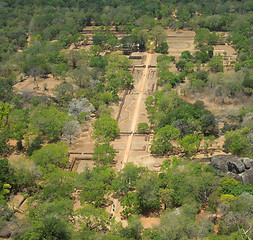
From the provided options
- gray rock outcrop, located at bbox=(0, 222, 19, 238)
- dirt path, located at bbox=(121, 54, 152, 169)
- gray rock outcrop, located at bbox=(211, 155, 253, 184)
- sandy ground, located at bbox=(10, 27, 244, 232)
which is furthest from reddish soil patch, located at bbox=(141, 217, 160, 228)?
gray rock outcrop, located at bbox=(0, 222, 19, 238)

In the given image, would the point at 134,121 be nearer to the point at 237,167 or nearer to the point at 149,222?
the point at 237,167

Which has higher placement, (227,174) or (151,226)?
(227,174)

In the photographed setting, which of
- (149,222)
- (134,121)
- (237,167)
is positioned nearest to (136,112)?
(134,121)

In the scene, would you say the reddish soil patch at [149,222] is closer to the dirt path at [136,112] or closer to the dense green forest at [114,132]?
the dense green forest at [114,132]

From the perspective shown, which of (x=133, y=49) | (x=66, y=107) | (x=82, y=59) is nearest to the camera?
(x=66, y=107)

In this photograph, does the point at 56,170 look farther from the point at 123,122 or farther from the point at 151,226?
the point at 123,122

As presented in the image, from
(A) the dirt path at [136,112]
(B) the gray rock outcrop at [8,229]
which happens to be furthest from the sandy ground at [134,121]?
(B) the gray rock outcrop at [8,229]

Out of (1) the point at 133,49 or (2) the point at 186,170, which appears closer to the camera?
(2) the point at 186,170

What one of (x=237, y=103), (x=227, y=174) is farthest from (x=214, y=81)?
(x=227, y=174)
